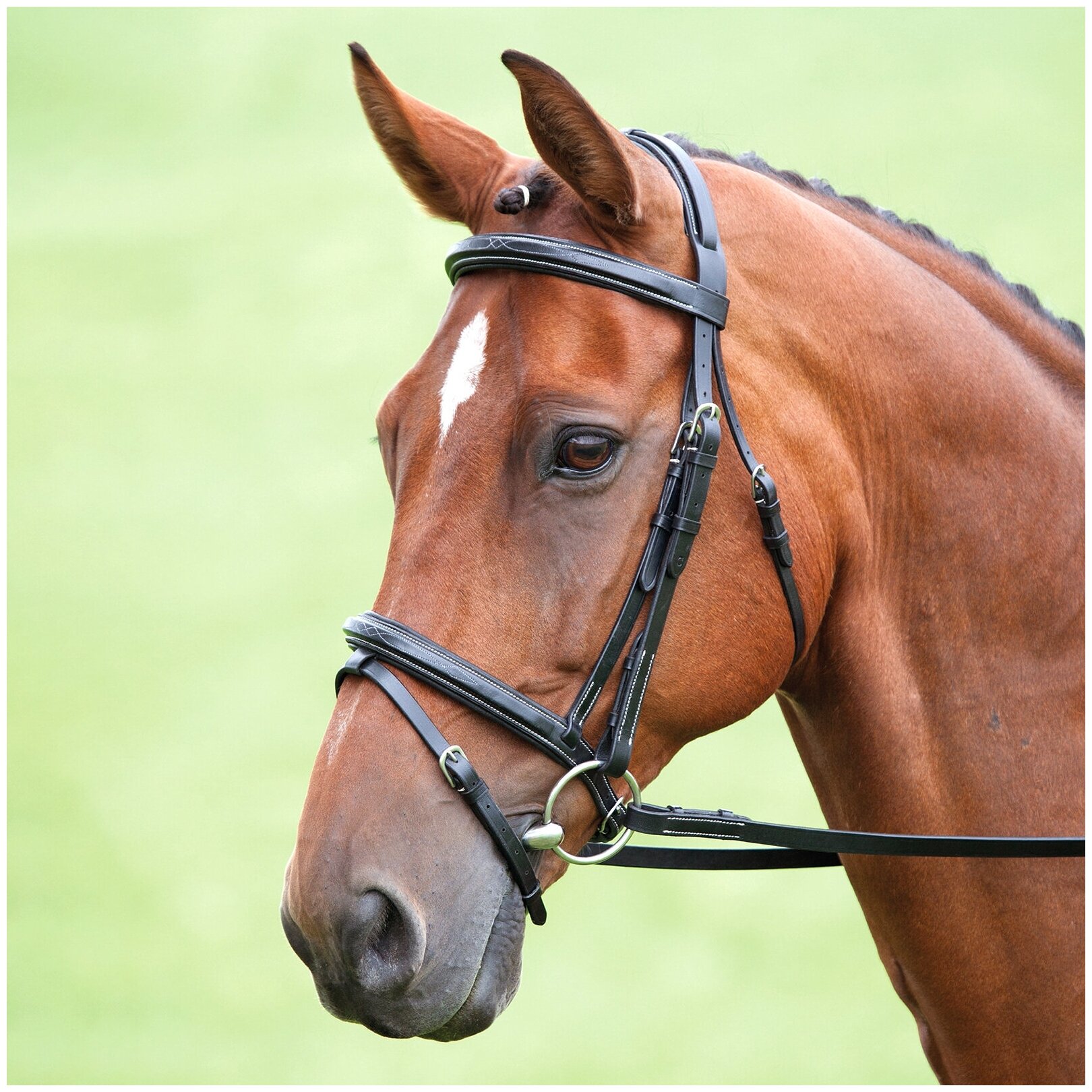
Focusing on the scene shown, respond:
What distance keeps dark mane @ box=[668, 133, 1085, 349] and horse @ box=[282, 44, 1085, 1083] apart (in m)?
0.01

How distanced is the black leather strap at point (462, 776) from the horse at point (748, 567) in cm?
2

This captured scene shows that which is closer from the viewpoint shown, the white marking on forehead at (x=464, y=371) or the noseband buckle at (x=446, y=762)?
the noseband buckle at (x=446, y=762)

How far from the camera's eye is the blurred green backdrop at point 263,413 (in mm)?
7133

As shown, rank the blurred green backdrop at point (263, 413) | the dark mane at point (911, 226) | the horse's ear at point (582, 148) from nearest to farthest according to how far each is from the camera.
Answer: the horse's ear at point (582, 148)
the dark mane at point (911, 226)
the blurred green backdrop at point (263, 413)

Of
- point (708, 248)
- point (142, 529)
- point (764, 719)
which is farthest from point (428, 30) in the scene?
point (708, 248)

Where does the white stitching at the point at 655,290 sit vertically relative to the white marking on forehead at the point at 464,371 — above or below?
above

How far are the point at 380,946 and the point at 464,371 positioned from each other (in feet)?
2.88

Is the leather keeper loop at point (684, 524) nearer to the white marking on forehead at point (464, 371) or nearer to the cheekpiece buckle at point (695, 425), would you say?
the cheekpiece buckle at point (695, 425)

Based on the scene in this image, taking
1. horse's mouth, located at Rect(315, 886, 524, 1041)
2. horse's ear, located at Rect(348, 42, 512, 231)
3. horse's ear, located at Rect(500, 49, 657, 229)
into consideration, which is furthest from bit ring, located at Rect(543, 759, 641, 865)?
horse's ear, located at Rect(348, 42, 512, 231)

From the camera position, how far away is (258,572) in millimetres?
9430

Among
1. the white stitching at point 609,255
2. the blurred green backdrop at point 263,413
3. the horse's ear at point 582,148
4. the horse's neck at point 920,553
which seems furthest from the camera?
the blurred green backdrop at point 263,413

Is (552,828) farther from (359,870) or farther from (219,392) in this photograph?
(219,392)

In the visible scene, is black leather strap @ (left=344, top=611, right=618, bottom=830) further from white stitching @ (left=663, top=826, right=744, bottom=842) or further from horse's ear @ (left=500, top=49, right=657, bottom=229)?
horse's ear @ (left=500, top=49, right=657, bottom=229)

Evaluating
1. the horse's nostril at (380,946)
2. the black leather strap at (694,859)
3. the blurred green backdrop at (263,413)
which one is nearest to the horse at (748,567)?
the horse's nostril at (380,946)
